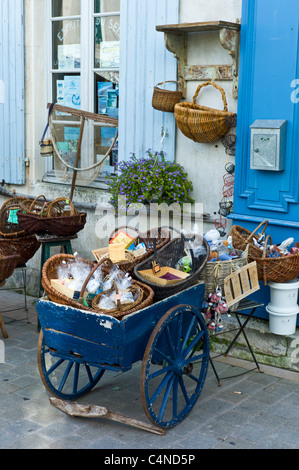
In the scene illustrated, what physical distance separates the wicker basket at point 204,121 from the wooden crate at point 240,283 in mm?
1259

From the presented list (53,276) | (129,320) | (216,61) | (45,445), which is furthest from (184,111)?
(45,445)

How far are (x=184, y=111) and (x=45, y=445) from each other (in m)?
2.80

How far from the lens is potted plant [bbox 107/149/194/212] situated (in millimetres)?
5480

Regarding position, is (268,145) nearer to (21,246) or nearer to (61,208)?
(61,208)

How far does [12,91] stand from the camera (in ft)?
23.4

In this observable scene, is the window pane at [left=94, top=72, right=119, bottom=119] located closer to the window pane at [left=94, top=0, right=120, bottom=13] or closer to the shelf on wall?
the window pane at [left=94, top=0, right=120, bottom=13]

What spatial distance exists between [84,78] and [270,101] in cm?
250

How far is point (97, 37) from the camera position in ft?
21.8

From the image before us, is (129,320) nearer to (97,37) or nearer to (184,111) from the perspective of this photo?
(184,111)

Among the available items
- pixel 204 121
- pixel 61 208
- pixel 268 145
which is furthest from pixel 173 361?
A: pixel 61 208

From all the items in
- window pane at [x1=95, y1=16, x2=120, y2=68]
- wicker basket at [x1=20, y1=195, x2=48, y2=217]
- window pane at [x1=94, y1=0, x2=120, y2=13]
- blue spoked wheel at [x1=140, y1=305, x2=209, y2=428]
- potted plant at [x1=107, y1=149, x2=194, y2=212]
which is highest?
window pane at [x1=94, y1=0, x2=120, y2=13]

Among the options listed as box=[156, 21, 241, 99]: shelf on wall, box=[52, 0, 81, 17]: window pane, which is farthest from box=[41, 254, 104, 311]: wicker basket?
box=[52, 0, 81, 17]: window pane

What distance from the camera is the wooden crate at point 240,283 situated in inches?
175

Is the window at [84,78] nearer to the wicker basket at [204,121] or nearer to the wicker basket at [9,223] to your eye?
the wicker basket at [9,223]
